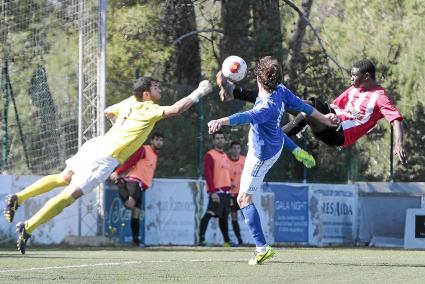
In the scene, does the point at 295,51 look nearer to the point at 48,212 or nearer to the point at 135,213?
the point at 135,213

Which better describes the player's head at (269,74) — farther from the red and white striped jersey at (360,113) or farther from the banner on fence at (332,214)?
the banner on fence at (332,214)

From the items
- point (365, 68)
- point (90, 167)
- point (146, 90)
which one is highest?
point (365, 68)

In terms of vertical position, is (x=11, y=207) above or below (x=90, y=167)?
below

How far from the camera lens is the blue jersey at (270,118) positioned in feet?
41.5

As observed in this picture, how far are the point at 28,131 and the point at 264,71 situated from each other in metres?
8.75

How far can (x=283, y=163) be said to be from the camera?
24531 mm

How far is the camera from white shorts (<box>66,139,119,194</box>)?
13.2 meters

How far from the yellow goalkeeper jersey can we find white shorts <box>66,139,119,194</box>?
0.40ft

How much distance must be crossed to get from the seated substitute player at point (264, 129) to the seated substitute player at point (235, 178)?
8746 millimetres

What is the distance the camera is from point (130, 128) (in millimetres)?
13828

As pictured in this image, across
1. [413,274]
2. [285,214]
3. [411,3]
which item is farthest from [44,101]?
[411,3]

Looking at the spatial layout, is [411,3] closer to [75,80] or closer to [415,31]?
[415,31]

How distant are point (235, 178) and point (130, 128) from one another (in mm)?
8599

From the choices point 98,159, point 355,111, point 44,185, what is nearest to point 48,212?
point 44,185
